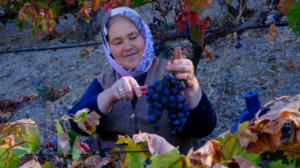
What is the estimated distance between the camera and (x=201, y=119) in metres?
1.35

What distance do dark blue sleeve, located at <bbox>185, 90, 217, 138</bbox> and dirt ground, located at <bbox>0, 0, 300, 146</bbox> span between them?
Answer: 631 mm

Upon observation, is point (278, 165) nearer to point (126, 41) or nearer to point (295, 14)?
point (295, 14)

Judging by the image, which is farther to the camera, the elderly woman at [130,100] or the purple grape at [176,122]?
the elderly woman at [130,100]

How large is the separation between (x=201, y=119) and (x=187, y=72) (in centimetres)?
39

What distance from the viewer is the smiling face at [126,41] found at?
5.13ft

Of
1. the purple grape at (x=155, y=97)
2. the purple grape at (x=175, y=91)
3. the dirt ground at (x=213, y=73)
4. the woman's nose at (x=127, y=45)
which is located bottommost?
the dirt ground at (x=213, y=73)

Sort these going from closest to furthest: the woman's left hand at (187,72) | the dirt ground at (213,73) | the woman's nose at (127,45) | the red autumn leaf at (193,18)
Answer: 1. the woman's left hand at (187,72)
2. the woman's nose at (127,45)
3. the red autumn leaf at (193,18)
4. the dirt ground at (213,73)

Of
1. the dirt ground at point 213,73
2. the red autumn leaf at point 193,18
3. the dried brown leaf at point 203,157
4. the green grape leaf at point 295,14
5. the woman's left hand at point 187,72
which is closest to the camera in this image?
the dried brown leaf at point 203,157

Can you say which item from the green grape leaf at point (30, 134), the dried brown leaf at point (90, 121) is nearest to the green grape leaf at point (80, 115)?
the dried brown leaf at point (90, 121)

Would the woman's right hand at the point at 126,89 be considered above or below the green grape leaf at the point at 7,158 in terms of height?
above

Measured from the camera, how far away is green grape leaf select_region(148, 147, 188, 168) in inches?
25.1

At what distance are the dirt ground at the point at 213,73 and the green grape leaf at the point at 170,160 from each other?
1315 mm

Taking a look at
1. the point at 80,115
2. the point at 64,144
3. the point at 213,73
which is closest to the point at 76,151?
the point at 64,144

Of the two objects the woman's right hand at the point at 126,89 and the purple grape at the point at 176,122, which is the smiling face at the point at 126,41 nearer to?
the woman's right hand at the point at 126,89
